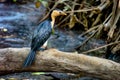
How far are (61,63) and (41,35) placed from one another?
0.54 metres

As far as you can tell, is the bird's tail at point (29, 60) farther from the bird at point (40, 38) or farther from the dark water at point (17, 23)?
the dark water at point (17, 23)

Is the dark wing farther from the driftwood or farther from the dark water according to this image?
the dark water

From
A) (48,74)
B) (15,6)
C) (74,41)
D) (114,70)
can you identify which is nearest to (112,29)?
(74,41)

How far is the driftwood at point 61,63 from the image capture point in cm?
473

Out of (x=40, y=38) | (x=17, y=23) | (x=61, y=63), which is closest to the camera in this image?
(x=61, y=63)

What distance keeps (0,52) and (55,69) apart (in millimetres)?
751

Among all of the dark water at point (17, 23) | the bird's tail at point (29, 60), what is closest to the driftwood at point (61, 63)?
the bird's tail at point (29, 60)

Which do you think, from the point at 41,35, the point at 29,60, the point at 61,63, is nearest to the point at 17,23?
the point at 41,35

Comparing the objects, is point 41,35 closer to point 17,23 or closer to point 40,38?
point 40,38

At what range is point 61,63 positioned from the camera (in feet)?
15.6

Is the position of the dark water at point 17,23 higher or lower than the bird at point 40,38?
lower

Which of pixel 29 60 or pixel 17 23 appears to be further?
pixel 17 23

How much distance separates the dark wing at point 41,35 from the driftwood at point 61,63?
126mm

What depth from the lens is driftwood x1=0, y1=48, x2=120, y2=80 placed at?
473 cm
